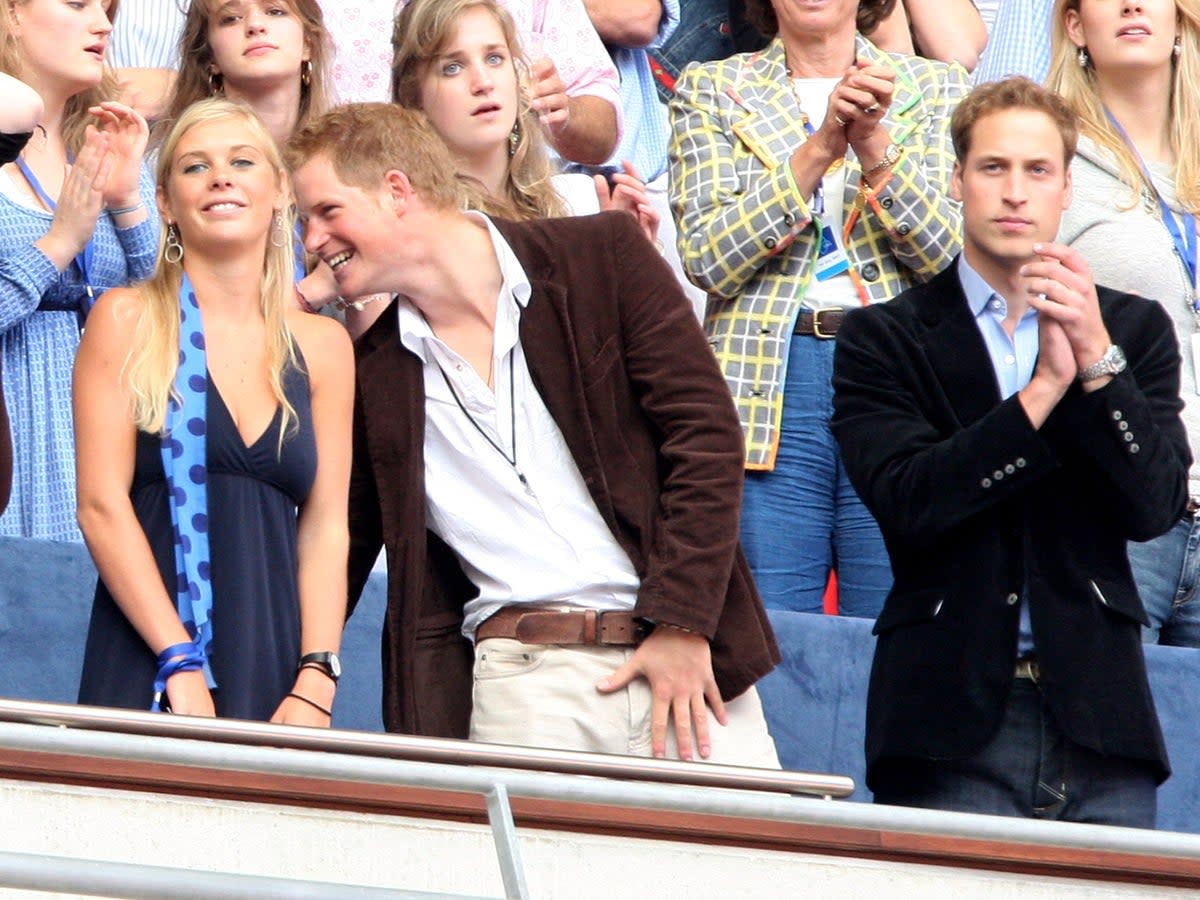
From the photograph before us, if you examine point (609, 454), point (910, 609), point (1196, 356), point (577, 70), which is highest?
point (577, 70)

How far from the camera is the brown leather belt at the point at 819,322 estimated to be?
5188 millimetres

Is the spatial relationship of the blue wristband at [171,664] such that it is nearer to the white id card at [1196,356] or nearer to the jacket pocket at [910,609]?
the jacket pocket at [910,609]

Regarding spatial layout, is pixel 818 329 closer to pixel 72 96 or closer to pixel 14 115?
pixel 72 96

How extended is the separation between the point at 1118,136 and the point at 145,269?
225cm

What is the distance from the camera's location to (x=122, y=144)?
15.7 feet

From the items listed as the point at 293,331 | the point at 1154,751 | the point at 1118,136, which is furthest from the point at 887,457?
the point at 1118,136

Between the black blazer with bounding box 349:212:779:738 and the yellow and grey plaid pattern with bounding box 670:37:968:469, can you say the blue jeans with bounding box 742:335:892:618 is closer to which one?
the yellow and grey plaid pattern with bounding box 670:37:968:469

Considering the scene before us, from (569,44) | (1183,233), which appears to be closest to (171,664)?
(1183,233)

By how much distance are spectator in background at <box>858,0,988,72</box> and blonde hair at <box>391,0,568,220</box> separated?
1.62m

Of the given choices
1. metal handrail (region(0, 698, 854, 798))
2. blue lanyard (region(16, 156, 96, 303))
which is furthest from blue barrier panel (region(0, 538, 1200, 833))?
metal handrail (region(0, 698, 854, 798))

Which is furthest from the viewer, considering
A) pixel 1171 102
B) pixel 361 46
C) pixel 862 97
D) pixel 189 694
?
pixel 361 46

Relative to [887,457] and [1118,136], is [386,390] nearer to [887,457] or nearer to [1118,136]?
[887,457]

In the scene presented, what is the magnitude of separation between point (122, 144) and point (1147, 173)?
2321 mm

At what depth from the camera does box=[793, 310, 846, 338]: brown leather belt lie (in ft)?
17.0
